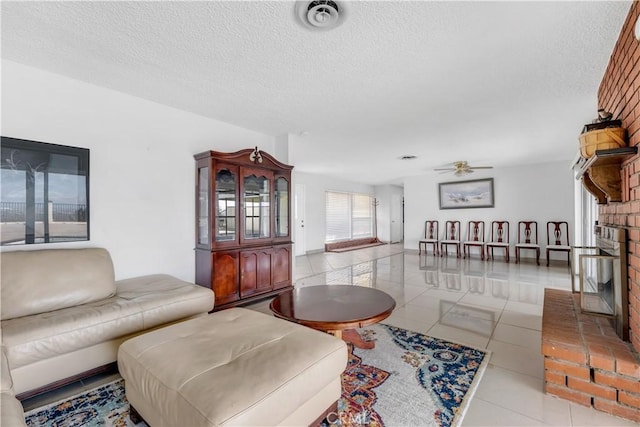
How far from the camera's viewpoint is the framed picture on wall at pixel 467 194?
23.0 feet

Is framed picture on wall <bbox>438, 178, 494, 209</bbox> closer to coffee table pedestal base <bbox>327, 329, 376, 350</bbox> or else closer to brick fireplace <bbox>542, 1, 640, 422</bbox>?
brick fireplace <bbox>542, 1, 640, 422</bbox>

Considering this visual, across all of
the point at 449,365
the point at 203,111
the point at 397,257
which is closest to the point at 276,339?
the point at 449,365

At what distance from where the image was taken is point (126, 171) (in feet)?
9.16

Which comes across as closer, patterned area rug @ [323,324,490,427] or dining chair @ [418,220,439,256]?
patterned area rug @ [323,324,490,427]

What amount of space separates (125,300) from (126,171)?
4.40 feet

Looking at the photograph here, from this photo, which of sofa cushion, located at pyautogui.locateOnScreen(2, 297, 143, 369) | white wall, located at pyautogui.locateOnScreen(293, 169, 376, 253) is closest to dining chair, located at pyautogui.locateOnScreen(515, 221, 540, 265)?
white wall, located at pyautogui.locateOnScreen(293, 169, 376, 253)

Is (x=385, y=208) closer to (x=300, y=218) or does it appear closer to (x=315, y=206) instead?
(x=315, y=206)

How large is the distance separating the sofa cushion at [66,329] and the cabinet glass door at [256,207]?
61.9 inches

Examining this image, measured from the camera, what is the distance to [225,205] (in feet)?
10.7

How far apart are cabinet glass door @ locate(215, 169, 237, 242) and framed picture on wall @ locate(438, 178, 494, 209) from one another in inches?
241

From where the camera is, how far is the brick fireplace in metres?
1.53

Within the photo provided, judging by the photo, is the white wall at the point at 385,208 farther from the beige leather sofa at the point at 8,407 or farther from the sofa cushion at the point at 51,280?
the beige leather sofa at the point at 8,407

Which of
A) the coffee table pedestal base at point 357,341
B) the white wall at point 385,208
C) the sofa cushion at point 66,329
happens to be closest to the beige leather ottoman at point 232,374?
the sofa cushion at point 66,329

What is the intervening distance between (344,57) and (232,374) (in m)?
2.14
